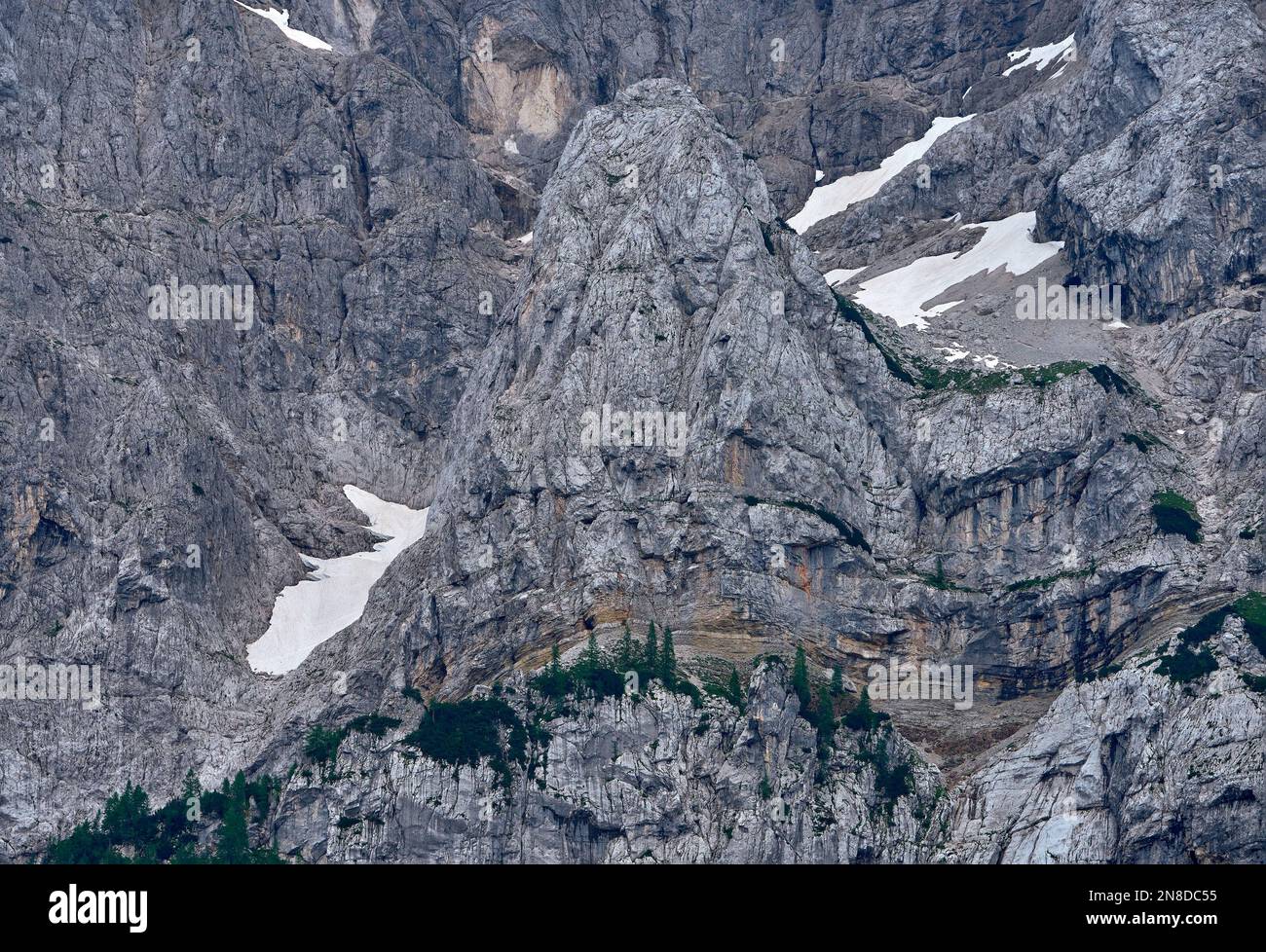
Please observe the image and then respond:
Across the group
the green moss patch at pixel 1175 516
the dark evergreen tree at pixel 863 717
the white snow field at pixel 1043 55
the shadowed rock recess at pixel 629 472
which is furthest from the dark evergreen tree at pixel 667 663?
the white snow field at pixel 1043 55

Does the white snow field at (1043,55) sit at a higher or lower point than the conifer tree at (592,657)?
higher

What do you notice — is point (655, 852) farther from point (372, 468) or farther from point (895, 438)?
point (372, 468)

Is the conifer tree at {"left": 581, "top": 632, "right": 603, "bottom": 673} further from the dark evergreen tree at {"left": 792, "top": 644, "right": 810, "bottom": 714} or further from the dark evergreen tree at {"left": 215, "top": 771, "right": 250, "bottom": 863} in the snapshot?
the dark evergreen tree at {"left": 215, "top": 771, "right": 250, "bottom": 863}

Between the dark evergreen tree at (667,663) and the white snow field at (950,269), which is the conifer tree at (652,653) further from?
the white snow field at (950,269)

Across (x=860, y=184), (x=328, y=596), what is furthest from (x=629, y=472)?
(x=860, y=184)

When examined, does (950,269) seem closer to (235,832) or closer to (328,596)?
(328,596)
